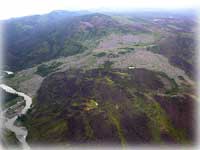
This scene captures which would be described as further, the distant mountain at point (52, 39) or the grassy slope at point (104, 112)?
the distant mountain at point (52, 39)

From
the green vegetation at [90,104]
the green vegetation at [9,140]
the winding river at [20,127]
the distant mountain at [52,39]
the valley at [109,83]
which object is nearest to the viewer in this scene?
the green vegetation at [9,140]

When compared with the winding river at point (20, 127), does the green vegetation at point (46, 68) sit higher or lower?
lower

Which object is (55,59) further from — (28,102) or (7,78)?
(28,102)

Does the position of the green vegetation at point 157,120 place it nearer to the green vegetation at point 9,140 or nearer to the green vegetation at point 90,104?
the green vegetation at point 90,104

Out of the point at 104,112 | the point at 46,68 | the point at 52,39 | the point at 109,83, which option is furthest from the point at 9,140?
the point at 52,39

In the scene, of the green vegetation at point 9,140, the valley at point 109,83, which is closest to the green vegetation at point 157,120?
the valley at point 109,83

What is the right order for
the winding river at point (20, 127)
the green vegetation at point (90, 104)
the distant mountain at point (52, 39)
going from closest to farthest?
the winding river at point (20, 127)
the green vegetation at point (90, 104)
the distant mountain at point (52, 39)

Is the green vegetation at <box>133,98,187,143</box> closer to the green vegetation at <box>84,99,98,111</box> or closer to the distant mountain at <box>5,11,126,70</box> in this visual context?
the green vegetation at <box>84,99,98,111</box>

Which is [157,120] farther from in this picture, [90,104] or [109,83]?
[109,83]
